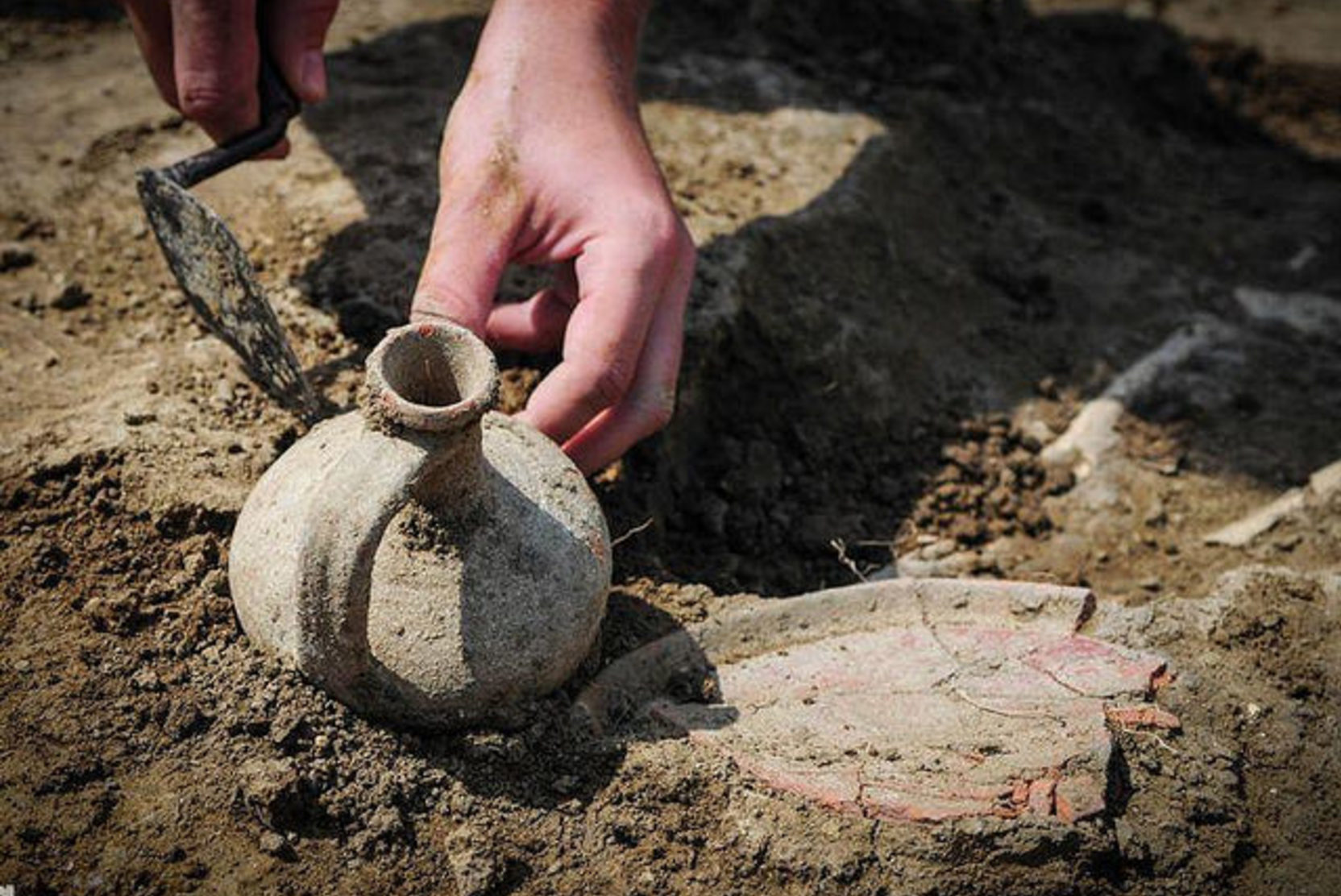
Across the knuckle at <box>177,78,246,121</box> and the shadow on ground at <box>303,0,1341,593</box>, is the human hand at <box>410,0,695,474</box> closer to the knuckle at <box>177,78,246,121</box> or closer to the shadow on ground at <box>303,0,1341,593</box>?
the shadow on ground at <box>303,0,1341,593</box>

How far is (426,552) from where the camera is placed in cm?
204

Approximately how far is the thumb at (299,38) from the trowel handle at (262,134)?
0.03 metres

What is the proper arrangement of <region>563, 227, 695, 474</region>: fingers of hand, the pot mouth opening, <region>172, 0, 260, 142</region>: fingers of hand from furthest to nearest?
<region>172, 0, 260, 142</region>: fingers of hand
<region>563, 227, 695, 474</region>: fingers of hand
the pot mouth opening

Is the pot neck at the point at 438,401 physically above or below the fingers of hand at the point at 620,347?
above

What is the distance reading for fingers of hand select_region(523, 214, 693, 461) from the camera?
2438 mm

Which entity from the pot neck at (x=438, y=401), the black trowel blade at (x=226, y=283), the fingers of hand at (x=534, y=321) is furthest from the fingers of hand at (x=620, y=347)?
the black trowel blade at (x=226, y=283)

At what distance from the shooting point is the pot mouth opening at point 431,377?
5.92 ft

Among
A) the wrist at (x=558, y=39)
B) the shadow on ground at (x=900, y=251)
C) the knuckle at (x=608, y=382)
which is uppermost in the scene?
the wrist at (x=558, y=39)

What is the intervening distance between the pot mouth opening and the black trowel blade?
0.69 m

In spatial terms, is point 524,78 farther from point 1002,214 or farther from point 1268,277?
point 1268,277

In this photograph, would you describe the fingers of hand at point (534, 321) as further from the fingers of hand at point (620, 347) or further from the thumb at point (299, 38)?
the thumb at point (299, 38)

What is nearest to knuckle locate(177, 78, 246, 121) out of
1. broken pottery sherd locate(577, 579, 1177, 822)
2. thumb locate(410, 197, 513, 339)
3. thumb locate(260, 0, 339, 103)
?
thumb locate(260, 0, 339, 103)

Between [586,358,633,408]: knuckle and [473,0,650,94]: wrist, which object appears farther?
[473,0,650,94]: wrist

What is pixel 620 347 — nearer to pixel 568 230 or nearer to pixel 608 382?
pixel 608 382
